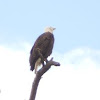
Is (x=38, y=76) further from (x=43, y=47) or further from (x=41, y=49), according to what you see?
(x=43, y=47)

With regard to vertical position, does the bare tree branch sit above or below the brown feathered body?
below

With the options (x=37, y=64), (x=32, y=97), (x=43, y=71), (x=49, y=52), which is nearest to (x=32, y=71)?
(x=37, y=64)

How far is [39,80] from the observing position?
17.7 feet

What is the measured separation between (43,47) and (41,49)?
0.19 meters

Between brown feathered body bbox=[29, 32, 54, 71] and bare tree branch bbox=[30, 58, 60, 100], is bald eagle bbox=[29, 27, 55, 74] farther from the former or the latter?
bare tree branch bbox=[30, 58, 60, 100]

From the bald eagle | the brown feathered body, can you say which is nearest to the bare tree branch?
Answer: the bald eagle

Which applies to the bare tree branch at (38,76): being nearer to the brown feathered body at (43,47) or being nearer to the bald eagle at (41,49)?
the bald eagle at (41,49)

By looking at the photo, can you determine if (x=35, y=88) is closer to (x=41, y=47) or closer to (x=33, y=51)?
(x=33, y=51)

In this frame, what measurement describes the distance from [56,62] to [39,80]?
0.49m

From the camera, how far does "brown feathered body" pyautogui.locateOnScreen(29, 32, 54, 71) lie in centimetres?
728

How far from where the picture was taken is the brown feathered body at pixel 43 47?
7.28m

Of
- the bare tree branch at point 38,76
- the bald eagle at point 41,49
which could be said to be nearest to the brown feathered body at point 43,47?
the bald eagle at point 41,49

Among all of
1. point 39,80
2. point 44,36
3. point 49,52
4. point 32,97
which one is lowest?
point 32,97

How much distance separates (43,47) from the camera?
7816 mm
